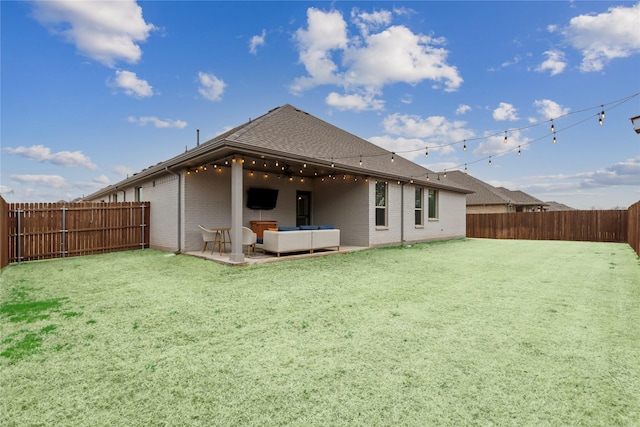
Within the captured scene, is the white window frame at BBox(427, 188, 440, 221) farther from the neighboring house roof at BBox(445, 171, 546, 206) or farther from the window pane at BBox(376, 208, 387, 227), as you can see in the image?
the neighboring house roof at BBox(445, 171, 546, 206)

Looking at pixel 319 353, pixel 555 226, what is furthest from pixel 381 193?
pixel 555 226

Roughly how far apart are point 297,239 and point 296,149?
274 centimetres

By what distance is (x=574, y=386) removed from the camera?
7.27ft

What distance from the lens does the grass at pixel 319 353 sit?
1925mm

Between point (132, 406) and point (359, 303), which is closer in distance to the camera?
point (132, 406)

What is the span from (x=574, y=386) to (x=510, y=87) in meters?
13.9

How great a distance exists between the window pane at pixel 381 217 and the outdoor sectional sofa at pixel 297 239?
109 inches

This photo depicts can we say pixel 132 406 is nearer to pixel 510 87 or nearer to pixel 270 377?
pixel 270 377

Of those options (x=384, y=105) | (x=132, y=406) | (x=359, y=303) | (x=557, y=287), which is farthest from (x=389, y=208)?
(x=132, y=406)

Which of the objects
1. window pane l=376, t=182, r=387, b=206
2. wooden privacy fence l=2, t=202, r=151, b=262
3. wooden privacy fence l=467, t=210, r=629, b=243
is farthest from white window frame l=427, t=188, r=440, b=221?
wooden privacy fence l=2, t=202, r=151, b=262

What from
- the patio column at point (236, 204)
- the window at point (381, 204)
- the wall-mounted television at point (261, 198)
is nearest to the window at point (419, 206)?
the window at point (381, 204)

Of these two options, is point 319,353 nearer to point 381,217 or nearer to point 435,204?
point 381,217

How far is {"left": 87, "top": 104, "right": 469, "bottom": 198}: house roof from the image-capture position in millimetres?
7539

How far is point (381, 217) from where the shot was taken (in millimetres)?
11773
